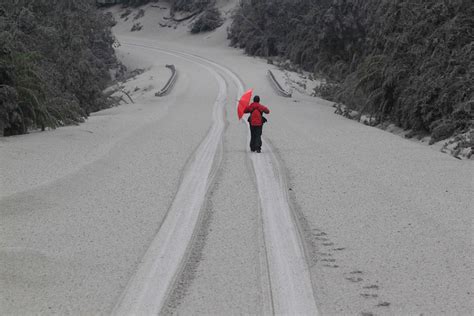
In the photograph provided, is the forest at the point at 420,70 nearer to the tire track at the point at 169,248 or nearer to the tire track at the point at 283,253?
the tire track at the point at 283,253

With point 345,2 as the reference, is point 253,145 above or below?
below

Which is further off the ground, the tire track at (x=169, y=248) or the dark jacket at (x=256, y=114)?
the dark jacket at (x=256, y=114)

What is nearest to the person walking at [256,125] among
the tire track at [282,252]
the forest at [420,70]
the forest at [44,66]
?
the tire track at [282,252]

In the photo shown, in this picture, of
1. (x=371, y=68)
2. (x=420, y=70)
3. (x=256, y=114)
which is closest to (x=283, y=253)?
(x=256, y=114)

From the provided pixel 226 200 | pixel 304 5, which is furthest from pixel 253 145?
pixel 304 5

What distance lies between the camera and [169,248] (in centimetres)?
805

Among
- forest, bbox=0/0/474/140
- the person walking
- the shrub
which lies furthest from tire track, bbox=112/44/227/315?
the shrub

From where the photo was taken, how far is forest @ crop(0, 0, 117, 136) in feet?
54.2

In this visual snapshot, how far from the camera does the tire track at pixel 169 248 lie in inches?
251

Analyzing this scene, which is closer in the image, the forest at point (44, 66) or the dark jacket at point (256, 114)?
the dark jacket at point (256, 114)

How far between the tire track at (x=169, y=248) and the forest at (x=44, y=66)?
213 inches

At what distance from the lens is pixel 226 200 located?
1059 cm

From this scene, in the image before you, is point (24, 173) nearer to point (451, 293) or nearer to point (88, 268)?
point (88, 268)

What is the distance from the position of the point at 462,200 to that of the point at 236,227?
3910 millimetres
